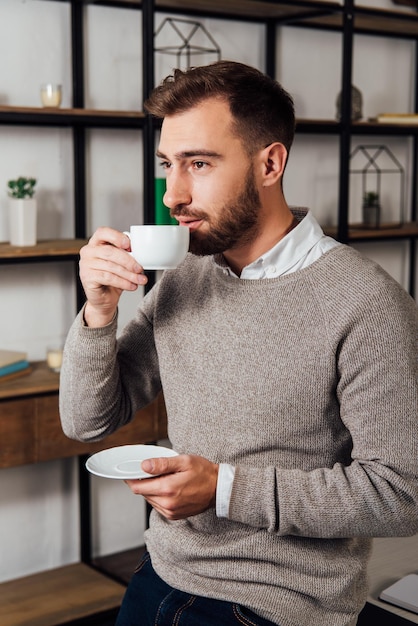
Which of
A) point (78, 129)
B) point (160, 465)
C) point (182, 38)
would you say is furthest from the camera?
point (182, 38)

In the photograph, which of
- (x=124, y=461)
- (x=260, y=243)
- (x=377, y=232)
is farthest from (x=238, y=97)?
(x=377, y=232)

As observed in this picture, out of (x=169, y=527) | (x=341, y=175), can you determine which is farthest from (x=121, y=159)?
(x=169, y=527)

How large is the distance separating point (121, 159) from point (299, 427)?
6.41 feet

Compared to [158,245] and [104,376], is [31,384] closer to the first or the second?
[104,376]

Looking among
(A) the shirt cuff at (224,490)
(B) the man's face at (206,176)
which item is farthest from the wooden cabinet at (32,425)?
(A) the shirt cuff at (224,490)

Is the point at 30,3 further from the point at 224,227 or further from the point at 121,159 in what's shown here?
the point at 224,227

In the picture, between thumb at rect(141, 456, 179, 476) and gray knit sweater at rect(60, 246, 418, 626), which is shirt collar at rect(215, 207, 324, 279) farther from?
thumb at rect(141, 456, 179, 476)

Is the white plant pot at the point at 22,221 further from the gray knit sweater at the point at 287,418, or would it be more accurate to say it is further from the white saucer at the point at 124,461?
the white saucer at the point at 124,461

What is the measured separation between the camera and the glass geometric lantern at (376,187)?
3682mm

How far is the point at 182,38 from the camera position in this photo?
3174 mm

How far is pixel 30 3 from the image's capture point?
2.84 meters

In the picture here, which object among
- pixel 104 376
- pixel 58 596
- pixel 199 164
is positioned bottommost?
pixel 58 596

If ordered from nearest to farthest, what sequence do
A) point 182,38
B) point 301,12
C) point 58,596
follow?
point 58,596
point 182,38
point 301,12

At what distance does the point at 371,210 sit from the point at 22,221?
1.52 m
